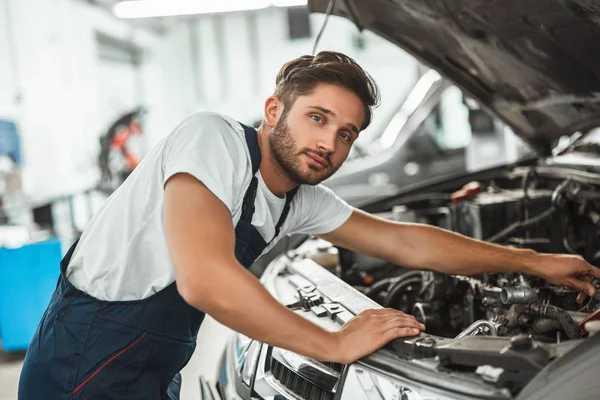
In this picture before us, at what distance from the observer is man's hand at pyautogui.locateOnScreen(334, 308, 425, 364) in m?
1.29

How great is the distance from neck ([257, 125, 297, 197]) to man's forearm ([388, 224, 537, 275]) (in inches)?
18.1

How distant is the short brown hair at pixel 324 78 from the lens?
4.87 feet

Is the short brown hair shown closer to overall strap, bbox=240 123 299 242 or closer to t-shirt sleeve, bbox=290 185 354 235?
overall strap, bbox=240 123 299 242

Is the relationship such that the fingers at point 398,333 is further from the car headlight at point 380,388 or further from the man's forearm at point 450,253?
the man's forearm at point 450,253

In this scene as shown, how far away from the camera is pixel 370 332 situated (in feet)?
4.33

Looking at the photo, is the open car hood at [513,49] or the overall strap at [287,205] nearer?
the overall strap at [287,205]

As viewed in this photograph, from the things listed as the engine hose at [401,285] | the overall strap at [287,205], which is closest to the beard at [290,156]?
the overall strap at [287,205]

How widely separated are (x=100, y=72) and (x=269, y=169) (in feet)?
34.5

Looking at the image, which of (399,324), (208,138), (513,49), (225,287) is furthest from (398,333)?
(513,49)

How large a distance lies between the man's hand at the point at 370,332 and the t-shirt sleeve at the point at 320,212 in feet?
1.63

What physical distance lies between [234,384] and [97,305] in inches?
22.3

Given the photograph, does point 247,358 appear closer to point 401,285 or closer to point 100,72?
point 401,285

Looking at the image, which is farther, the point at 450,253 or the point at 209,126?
the point at 450,253

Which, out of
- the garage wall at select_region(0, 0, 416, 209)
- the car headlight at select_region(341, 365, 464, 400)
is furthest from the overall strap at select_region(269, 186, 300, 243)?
the garage wall at select_region(0, 0, 416, 209)
